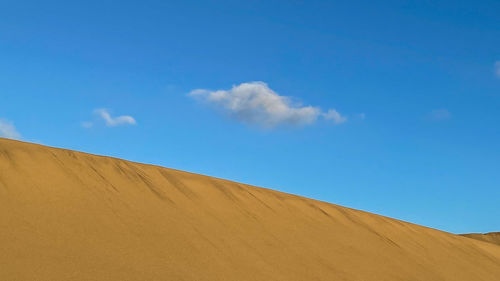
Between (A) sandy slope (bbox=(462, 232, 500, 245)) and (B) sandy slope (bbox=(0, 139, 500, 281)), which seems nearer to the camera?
(B) sandy slope (bbox=(0, 139, 500, 281))

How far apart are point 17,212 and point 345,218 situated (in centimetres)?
788

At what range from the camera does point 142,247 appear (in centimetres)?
680

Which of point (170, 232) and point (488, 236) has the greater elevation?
point (488, 236)

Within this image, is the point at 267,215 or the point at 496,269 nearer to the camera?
the point at 267,215

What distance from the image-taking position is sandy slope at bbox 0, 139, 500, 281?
6.04 metres

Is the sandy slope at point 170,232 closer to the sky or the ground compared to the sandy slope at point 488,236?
closer to the ground

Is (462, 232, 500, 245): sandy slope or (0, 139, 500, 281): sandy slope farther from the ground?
(462, 232, 500, 245): sandy slope

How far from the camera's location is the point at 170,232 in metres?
7.62

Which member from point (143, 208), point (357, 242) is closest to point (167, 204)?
point (143, 208)

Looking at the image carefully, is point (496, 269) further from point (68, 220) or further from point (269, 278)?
point (68, 220)

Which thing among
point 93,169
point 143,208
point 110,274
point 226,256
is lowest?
point 110,274

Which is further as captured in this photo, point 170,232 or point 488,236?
point 488,236

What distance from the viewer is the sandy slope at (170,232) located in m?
6.04

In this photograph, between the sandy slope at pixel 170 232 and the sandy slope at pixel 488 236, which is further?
the sandy slope at pixel 488 236
